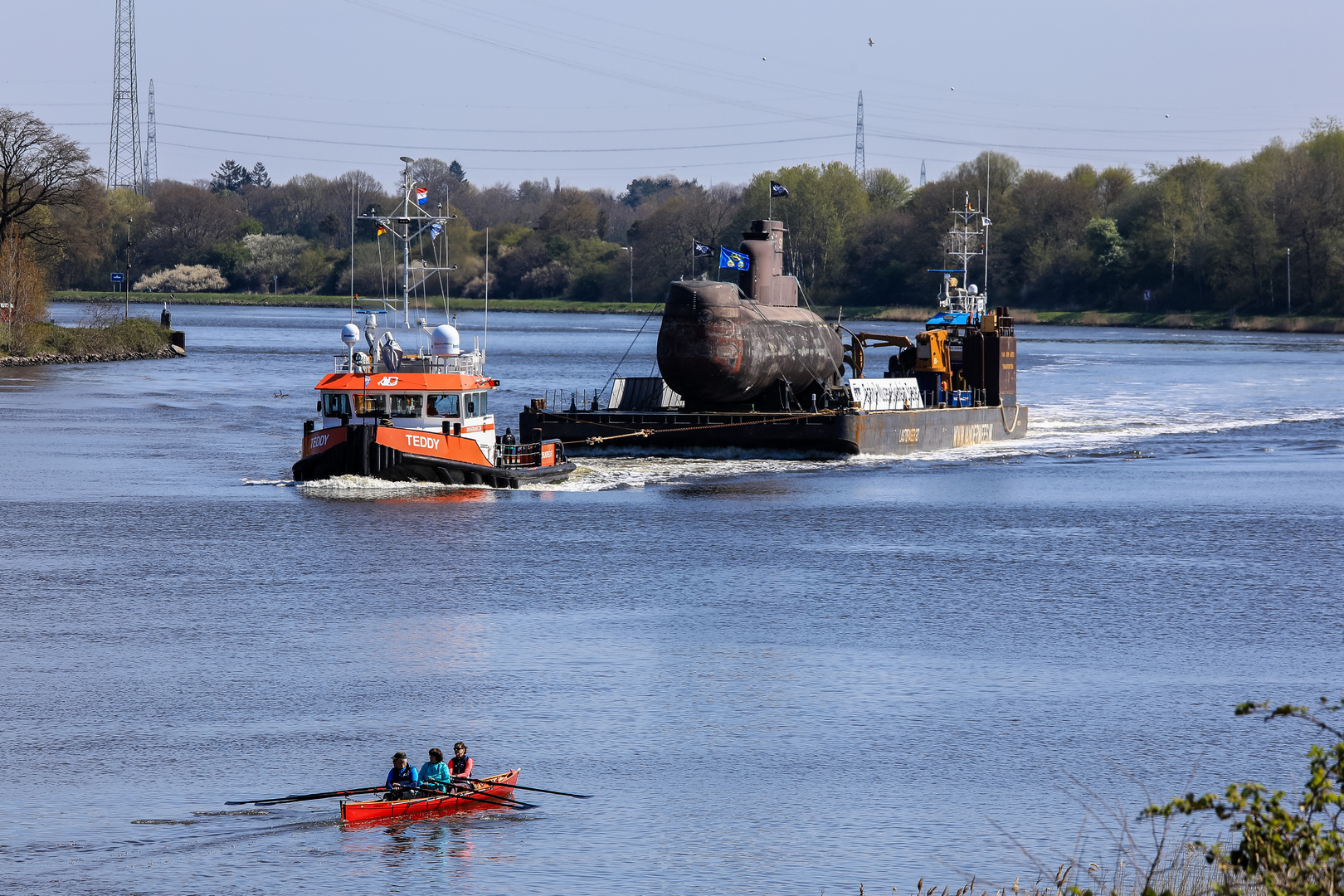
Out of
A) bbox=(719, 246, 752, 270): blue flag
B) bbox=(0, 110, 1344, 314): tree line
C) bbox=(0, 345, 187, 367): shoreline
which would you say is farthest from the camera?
bbox=(0, 110, 1344, 314): tree line

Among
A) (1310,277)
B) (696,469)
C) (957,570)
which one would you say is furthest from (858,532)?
(1310,277)

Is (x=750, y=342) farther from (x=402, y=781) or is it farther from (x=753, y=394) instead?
(x=402, y=781)

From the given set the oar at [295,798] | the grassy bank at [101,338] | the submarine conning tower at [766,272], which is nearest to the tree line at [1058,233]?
the grassy bank at [101,338]

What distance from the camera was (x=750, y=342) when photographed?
54.4 meters

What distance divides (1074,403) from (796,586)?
2364 inches

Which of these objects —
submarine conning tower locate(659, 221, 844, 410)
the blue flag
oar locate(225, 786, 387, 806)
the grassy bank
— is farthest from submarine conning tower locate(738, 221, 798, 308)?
the grassy bank

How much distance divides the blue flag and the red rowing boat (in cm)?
3957

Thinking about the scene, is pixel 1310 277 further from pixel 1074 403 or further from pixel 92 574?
pixel 92 574

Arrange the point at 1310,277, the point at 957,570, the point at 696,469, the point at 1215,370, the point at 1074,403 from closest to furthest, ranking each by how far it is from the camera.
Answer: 1. the point at 957,570
2. the point at 696,469
3. the point at 1074,403
4. the point at 1215,370
5. the point at 1310,277

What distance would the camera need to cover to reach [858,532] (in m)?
41.7

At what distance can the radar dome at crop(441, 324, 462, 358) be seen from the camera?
44.3 metres

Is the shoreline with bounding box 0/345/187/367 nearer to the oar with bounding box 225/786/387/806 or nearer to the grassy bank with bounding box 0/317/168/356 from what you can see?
→ the grassy bank with bounding box 0/317/168/356

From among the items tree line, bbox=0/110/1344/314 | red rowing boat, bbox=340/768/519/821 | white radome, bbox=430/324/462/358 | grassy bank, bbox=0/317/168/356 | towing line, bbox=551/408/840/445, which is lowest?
red rowing boat, bbox=340/768/519/821

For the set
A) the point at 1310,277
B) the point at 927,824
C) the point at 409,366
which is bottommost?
the point at 927,824
